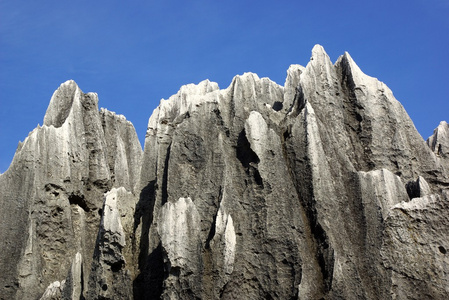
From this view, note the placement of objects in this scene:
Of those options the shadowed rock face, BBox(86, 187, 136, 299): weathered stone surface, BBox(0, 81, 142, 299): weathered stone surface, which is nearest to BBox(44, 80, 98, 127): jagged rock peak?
BBox(0, 81, 142, 299): weathered stone surface

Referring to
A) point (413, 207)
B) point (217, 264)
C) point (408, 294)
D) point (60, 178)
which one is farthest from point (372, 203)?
point (60, 178)

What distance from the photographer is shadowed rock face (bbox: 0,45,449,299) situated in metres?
22.4

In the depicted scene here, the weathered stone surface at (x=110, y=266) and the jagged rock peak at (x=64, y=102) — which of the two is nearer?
the weathered stone surface at (x=110, y=266)

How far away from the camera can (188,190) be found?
976 inches

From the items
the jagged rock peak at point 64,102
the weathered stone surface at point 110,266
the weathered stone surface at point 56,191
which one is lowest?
the weathered stone surface at point 110,266

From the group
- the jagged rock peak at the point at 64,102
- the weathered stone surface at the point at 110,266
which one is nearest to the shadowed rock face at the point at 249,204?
the weathered stone surface at the point at 110,266

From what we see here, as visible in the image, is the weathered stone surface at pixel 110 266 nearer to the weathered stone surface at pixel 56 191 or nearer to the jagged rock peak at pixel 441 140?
the weathered stone surface at pixel 56 191

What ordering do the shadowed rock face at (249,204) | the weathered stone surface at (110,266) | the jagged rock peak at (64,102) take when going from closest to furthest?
the shadowed rock face at (249,204) < the weathered stone surface at (110,266) < the jagged rock peak at (64,102)

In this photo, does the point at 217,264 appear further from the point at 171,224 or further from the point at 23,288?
the point at 23,288

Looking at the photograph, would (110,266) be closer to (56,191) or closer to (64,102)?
(56,191)

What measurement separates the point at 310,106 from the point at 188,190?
5.27m

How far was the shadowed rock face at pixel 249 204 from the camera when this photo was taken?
2242 cm

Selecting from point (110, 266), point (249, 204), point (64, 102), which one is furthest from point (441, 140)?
point (64, 102)

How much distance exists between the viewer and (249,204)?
24.1 meters
